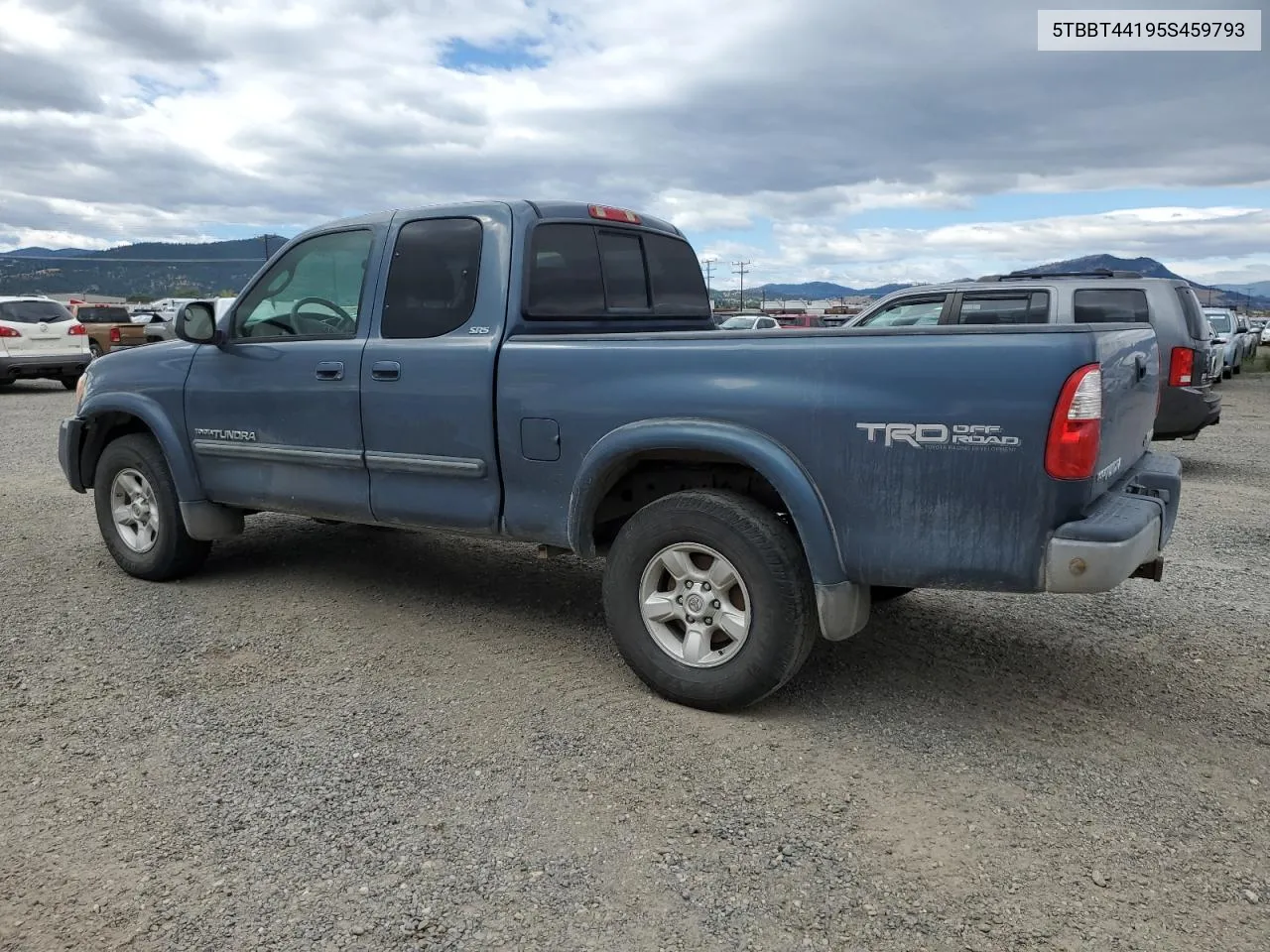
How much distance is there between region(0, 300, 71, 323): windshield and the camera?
55.4ft

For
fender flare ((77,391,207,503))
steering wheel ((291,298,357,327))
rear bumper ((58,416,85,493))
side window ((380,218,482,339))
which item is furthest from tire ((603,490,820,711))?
rear bumper ((58,416,85,493))

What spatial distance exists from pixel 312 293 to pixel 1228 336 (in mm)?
24600

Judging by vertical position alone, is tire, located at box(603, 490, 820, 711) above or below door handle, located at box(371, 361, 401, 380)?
below

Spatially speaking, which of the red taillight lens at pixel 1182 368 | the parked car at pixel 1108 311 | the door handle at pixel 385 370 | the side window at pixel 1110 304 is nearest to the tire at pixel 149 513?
the door handle at pixel 385 370

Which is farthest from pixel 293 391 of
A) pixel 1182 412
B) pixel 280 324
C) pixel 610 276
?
pixel 1182 412

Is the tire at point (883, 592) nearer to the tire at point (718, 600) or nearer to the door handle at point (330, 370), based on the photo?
the tire at point (718, 600)

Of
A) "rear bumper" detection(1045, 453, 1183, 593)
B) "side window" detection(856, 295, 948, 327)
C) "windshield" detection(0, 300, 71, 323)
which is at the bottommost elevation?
"rear bumper" detection(1045, 453, 1183, 593)

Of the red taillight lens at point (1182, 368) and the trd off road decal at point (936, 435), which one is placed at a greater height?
the trd off road decal at point (936, 435)

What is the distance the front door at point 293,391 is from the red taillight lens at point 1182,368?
23.8 ft

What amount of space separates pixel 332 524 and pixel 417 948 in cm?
490

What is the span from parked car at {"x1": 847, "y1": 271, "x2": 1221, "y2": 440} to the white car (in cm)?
1461

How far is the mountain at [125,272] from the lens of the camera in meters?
29.8

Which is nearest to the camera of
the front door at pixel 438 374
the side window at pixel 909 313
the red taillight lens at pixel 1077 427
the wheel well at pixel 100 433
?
the red taillight lens at pixel 1077 427

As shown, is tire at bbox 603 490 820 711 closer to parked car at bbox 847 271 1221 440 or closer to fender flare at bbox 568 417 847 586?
fender flare at bbox 568 417 847 586
